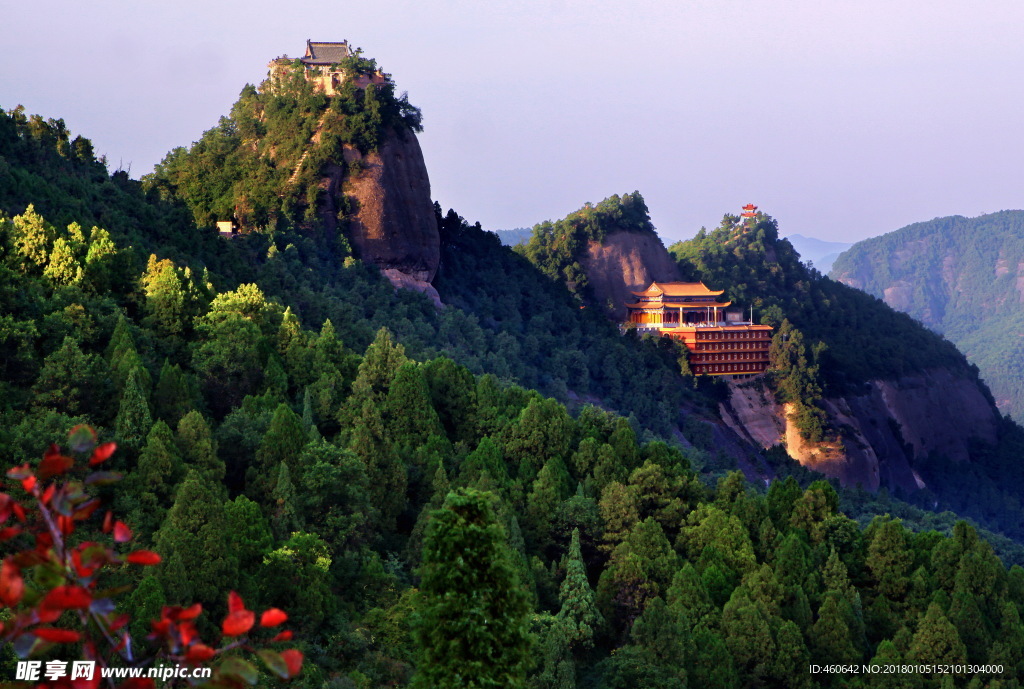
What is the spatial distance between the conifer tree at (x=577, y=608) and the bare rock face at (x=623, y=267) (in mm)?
58314

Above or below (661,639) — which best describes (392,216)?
above

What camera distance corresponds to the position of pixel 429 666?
17438mm

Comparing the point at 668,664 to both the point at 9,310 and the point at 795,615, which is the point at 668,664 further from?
the point at 9,310

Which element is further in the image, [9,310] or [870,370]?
[870,370]

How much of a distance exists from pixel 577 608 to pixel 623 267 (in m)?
62.7

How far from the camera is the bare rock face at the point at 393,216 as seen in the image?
63.3m

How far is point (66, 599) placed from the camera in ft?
14.0

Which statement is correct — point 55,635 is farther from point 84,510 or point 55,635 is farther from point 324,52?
point 324,52

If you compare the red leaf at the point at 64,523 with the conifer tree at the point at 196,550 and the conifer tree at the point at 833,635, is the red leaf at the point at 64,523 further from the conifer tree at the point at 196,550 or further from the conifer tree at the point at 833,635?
the conifer tree at the point at 833,635

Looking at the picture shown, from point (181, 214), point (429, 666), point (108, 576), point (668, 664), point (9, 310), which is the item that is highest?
point (181, 214)

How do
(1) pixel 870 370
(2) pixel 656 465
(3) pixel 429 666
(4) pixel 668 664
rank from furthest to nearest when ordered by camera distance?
(1) pixel 870 370, (2) pixel 656 465, (4) pixel 668 664, (3) pixel 429 666

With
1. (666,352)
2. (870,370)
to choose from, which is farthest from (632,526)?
(870,370)

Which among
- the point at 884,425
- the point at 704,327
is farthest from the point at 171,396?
the point at 884,425

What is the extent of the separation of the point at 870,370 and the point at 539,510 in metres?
62.8
